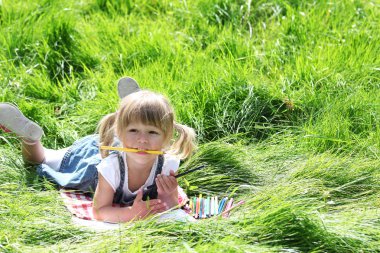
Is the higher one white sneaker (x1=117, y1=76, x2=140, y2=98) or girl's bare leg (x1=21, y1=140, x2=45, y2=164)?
white sneaker (x1=117, y1=76, x2=140, y2=98)

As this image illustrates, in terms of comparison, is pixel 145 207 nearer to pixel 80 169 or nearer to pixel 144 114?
pixel 144 114

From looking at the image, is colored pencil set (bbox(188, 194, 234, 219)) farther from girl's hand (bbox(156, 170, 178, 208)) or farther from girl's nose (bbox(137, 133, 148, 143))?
girl's nose (bbox(137, 133, 148, 143))

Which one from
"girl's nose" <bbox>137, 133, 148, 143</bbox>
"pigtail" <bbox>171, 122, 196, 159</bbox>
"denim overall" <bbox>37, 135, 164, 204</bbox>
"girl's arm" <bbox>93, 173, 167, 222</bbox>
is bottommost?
"denim overall" <bbox>37, 135, 164, 204</bbox>

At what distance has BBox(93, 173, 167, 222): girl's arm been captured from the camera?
3986 mm

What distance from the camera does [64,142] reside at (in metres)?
4.94

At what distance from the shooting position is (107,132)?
4328 millimetres

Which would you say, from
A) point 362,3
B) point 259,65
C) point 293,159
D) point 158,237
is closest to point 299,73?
point 259,65

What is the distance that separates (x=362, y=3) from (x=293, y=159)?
200 centimetres

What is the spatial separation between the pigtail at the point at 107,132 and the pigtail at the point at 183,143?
1.08 feet

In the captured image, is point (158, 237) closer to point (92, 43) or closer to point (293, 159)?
point (293, 159)

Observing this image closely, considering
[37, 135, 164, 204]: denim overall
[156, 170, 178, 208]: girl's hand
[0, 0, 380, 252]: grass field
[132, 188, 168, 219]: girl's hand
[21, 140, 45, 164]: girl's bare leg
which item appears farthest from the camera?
[21, 140, 45, 164]: girl's bare leg

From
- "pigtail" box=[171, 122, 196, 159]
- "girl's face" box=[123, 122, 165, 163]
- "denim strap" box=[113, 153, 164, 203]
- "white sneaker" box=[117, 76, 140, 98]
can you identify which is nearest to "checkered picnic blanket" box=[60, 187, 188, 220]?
"denim strap" box=[113, 153, 164, 203]

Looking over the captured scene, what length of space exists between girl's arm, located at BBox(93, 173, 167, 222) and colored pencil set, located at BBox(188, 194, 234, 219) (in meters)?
0.27

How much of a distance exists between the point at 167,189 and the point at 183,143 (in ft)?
1.25
